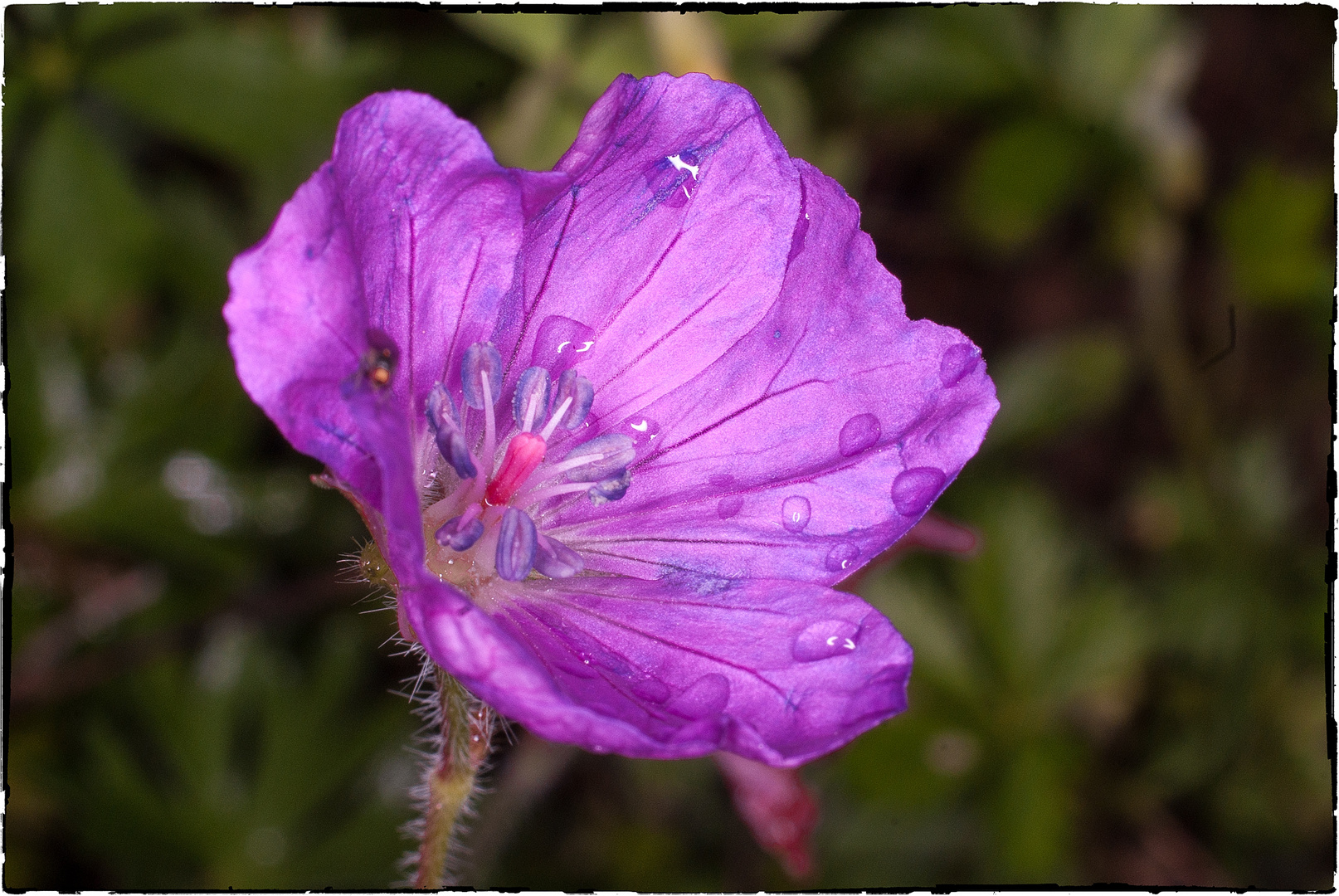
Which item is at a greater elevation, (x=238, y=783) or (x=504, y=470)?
(x=504, y=470)

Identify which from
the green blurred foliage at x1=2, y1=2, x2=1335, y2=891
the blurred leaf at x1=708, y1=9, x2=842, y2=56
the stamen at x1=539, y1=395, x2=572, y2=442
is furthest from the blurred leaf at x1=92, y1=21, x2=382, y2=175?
the stamen at x1=539, y1=395, x2=572, y2=442

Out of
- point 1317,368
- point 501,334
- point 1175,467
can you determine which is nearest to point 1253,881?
point 1175,467

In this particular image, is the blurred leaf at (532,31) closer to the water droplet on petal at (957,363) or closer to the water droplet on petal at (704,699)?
the water droplet on petal at (957,363)

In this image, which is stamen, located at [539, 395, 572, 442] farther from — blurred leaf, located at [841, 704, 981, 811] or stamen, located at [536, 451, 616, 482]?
blurred leaf, located at [841, 704, 981, 811]

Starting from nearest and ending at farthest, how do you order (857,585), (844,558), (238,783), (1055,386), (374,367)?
(374,367), (844,558), (857,585), (238,783), (1055,386)

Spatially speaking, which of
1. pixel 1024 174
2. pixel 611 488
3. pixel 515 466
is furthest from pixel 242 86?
pixel 1024 174

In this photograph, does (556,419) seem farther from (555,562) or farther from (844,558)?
(844,558)

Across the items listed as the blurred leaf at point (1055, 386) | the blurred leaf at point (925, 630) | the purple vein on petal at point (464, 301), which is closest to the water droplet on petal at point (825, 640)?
the purple vein on petal at point (464, 301)
